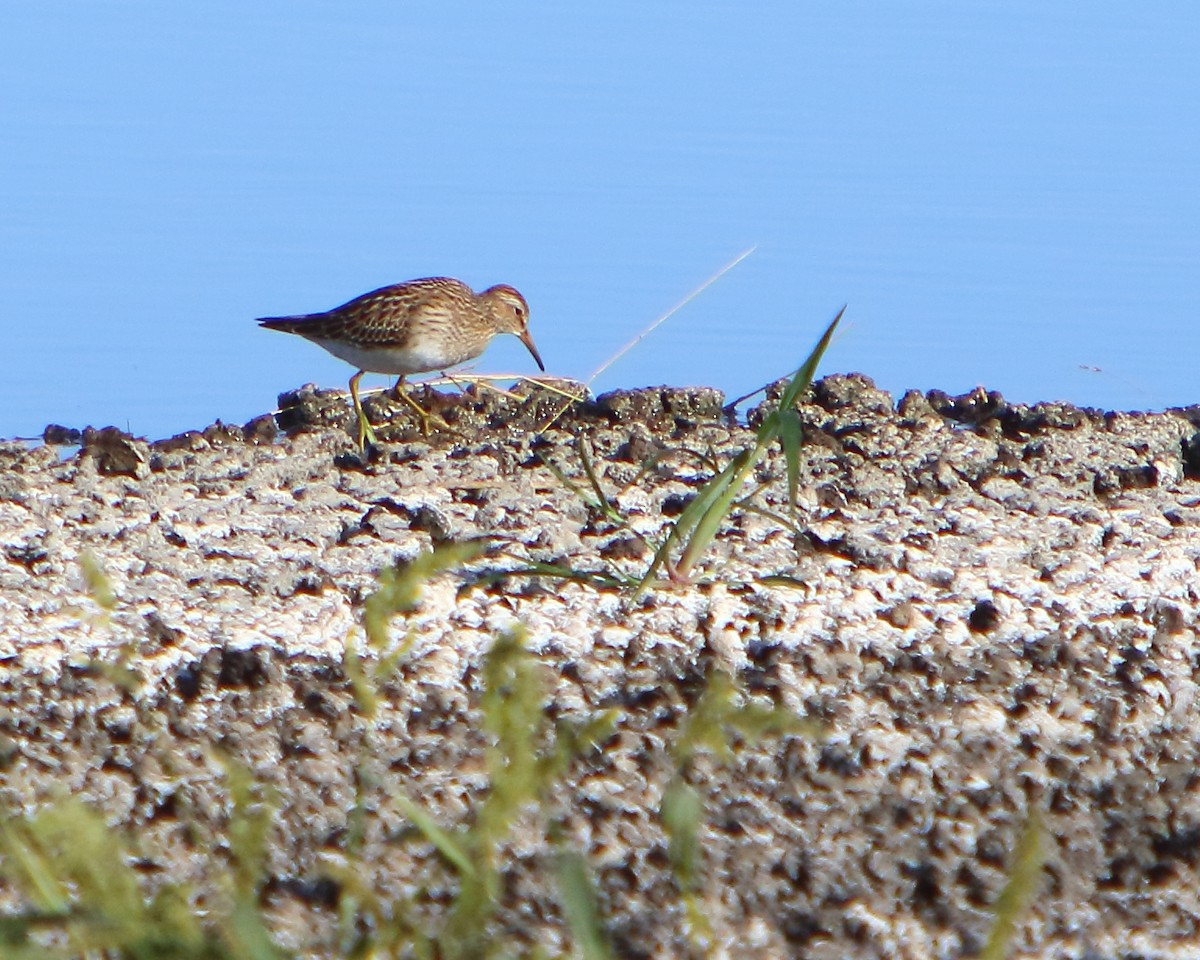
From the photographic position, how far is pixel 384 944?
195cm

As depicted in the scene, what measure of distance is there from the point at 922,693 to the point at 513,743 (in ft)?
6.09

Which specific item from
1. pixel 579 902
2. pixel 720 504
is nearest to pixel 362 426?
pixel 720 504

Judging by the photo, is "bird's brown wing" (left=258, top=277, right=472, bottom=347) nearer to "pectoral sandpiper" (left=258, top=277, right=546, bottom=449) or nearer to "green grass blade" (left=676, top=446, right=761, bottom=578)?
"pectoral sandpiper" (left=258, top=277, right=546, bottom=449)

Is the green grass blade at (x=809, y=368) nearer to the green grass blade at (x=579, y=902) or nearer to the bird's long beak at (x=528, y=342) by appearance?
the green grass blade at (x=579, y=902)

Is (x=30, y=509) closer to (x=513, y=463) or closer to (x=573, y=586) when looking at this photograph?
(x=513, y=463)

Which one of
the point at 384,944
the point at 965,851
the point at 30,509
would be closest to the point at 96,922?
the point at 384,944

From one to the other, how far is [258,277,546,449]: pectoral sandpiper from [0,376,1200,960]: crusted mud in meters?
2.23

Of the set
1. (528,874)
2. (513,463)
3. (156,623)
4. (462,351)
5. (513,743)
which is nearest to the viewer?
(513,743)

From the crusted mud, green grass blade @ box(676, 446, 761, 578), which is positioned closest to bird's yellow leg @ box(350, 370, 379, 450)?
the crusted mud

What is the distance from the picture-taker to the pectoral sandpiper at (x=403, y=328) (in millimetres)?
7422

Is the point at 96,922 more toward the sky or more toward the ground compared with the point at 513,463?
more toward the ground

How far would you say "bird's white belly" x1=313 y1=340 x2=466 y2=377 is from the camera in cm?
737

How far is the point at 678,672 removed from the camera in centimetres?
358

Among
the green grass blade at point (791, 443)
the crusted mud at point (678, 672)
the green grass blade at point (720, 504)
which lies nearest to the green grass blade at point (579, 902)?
the crusted mud at point (678, 672)
